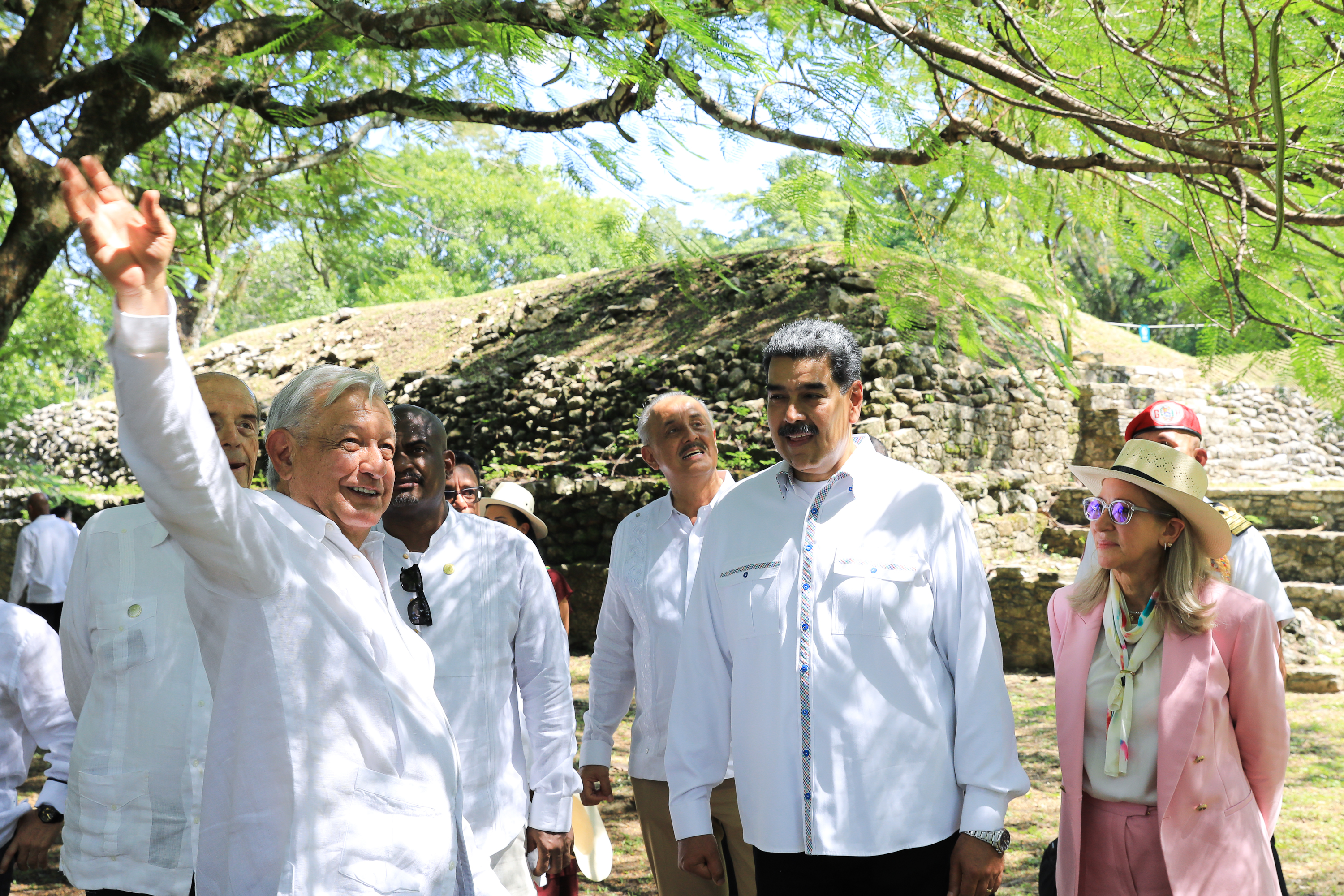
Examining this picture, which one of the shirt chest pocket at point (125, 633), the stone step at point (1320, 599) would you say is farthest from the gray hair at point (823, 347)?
the stone step at point (1320, 599)

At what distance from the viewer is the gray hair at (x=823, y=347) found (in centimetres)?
269

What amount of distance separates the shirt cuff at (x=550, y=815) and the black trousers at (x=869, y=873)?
2.29ft

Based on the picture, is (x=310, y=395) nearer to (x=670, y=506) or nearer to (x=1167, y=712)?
(x=670, y=506)

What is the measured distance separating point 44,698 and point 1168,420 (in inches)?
144

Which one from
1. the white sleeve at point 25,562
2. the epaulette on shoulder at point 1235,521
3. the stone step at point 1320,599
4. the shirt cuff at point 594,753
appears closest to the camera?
the epaulette on shoulder at point 1235,521

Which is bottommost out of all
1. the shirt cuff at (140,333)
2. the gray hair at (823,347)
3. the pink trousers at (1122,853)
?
the pink trousers at (1122,853)

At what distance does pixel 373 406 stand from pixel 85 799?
130 cm

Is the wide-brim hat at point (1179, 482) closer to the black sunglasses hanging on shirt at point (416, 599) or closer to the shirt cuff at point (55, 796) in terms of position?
the black sunglasses hanging on shirt at point (416, 599)

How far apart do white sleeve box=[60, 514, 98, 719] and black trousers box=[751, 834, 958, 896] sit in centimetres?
183

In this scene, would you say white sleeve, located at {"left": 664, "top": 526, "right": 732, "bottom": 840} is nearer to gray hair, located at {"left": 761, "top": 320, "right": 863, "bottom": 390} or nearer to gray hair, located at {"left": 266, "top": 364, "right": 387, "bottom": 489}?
gray hair, located at {"left": 761, "top": 320, "right": 863, "bottom": 390}

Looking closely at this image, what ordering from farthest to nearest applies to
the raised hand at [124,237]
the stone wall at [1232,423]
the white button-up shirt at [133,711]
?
the stone wall at [1232,423], the white button-up shirt at [133,711], the raised hand at [124,237]

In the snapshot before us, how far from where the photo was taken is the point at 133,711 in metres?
2.43

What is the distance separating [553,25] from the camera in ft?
8.36

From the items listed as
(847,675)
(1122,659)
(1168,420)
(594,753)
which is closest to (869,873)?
(847,675)
